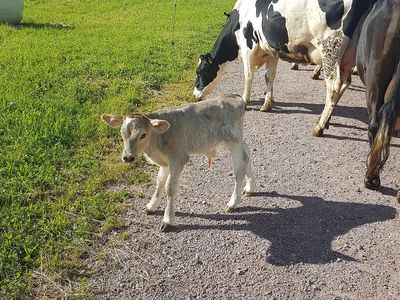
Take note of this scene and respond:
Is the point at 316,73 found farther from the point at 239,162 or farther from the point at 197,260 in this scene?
the point at 197,260

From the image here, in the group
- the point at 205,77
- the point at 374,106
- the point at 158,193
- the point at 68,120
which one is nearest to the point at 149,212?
the point at 158,193

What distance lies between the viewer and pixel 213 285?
4.30 meters

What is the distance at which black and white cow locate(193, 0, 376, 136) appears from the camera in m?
7.21

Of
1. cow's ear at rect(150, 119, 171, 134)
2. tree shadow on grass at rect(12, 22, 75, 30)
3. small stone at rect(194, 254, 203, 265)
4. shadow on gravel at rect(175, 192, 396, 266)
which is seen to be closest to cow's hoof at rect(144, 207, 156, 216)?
shadow on gravel at rect(175, 192, 396, 266)

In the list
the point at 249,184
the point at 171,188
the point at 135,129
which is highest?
the point at 135,129

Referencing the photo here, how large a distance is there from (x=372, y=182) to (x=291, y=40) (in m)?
2.91

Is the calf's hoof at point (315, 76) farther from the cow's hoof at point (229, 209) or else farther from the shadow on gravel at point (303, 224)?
the cow's hoof at point (229, 209)

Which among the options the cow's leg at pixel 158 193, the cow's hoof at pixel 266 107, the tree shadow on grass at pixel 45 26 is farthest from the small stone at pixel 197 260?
the tree shadow on grass at pixel 45 26

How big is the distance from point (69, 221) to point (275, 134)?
390cm

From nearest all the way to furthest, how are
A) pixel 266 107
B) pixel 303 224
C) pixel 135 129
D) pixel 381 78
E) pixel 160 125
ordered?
pixel 135 129 → pixel 160 125 → pixel 303 224 → pixel 381 78 → pixel 266 107

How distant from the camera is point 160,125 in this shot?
458 cm

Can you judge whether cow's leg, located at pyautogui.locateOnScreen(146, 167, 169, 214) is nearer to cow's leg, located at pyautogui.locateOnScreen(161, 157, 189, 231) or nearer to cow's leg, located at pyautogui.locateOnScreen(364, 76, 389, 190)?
cow's leg, located at pyautogui.locateOnScreen(161, 157, 189, 231)

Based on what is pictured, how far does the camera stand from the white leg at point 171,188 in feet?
16.1

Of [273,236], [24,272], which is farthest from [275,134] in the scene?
[24,272]
